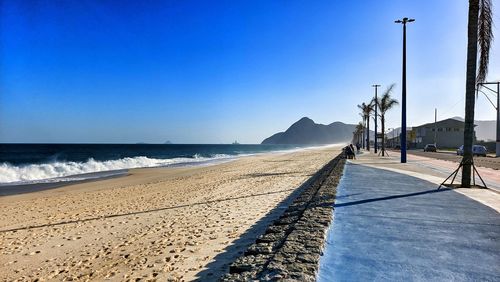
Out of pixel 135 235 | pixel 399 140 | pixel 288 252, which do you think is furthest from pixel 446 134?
pixel 288 252

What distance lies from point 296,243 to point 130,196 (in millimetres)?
11277

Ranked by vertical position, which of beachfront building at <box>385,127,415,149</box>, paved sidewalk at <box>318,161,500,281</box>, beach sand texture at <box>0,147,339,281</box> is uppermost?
beachfront building at <box>385,127,415,149</box>

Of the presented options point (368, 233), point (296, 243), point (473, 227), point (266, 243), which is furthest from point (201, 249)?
point (473, 227)

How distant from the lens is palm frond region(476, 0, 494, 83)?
1126 cm

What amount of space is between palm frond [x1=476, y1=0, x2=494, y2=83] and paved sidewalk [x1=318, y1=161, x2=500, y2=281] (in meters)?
5.88

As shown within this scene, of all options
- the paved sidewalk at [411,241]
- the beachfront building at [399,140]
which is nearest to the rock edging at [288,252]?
the paved sidewalk at [411,241]

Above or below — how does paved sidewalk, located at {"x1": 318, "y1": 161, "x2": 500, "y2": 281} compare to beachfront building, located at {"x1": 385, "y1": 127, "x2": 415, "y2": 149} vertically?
below

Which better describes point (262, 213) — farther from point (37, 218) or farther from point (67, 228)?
point (37, 218)

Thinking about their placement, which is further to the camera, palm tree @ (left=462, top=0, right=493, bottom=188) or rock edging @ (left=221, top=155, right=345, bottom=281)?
palm tree @ (left=462, top=0, right=493, bottom=188)

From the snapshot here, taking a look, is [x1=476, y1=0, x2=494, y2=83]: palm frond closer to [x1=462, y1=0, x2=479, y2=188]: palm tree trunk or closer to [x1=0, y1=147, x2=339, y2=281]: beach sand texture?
[x1=462, y1=0, x2=479, y2=188]: palm tree trunk

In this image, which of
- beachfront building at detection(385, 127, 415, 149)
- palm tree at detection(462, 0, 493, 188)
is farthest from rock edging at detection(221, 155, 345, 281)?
beachfront building at detection(385, 127, 415, 149)

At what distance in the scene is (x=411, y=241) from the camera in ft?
15.4

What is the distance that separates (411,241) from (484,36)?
9.91 metres

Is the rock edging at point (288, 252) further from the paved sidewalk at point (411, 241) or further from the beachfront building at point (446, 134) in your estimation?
the beachfront building at point (446, 134)
